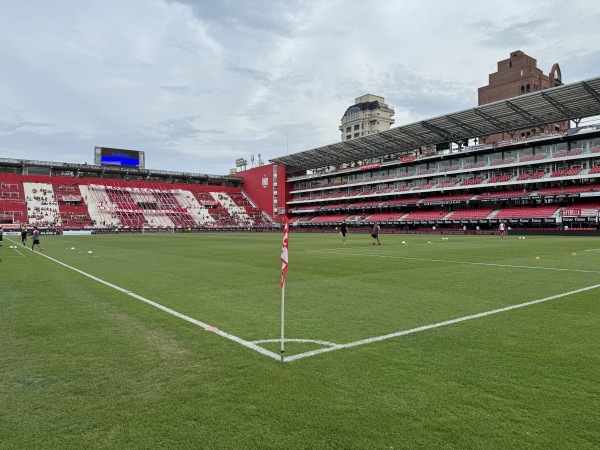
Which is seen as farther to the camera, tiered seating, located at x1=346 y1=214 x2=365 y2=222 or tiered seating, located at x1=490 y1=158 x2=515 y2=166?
tiered seating, located at x1=346 y1=214 x2=365 y2=222

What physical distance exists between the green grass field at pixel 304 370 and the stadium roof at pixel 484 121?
5492 cm

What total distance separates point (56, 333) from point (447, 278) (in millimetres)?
11217

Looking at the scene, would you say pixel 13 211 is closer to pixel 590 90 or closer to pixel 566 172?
pixel 566 172

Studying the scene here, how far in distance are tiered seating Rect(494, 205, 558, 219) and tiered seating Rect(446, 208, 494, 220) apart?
2.34m

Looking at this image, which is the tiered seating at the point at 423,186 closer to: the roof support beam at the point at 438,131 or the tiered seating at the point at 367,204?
the roof support beam at the point at 438,131

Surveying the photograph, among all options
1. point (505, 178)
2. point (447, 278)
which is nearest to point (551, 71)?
point (505, 178)

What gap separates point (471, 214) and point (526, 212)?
29.6 ft

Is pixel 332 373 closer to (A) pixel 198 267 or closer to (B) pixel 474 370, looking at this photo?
(B) pixel 474 370

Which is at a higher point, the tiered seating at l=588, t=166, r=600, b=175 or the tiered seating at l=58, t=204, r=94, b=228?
the tiered seating at l=588, t=166, r=600, b=175

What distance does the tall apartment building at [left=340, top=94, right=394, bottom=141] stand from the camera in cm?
14738

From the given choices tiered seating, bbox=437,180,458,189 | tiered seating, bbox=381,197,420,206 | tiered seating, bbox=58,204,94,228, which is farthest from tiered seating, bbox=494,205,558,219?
tiered seating, bbox=58,204,94,228

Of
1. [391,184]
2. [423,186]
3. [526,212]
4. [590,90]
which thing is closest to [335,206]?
[391,184]

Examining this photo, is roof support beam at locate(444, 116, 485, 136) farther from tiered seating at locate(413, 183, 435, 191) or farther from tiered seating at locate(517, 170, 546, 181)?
tiered seating at locate(413, 183, 435, 191)

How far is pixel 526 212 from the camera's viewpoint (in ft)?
198
